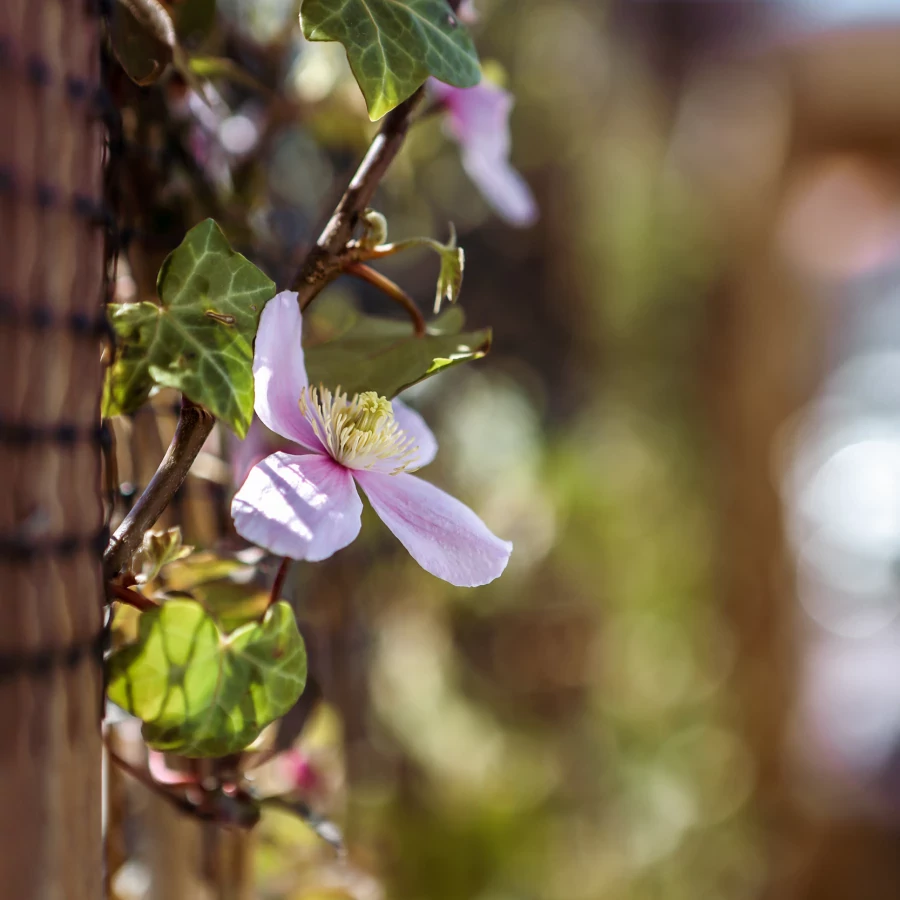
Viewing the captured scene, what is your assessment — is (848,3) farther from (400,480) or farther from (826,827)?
(400,480)

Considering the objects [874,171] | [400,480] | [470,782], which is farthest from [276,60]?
[874,171]

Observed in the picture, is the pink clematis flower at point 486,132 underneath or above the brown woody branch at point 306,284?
above

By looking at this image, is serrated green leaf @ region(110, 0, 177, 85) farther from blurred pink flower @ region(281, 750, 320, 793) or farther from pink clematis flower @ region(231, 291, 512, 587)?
blurred pink flower @ region(281, 750, 320, 793)

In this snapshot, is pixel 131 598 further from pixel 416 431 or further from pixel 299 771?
pixel 299 771

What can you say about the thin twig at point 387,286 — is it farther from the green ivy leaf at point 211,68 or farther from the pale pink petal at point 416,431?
the green ivy leaf at point 211,68

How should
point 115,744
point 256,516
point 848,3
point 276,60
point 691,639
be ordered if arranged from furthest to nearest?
point 691,639 → point 848,3 → point 276,60 → point 115,744 → point 256,516

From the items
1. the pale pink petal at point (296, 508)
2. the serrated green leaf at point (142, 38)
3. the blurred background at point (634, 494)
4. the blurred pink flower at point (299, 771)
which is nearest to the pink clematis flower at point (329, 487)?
the pale pink petal at point (296, 508)

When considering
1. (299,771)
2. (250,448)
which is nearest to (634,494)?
(299,771)
